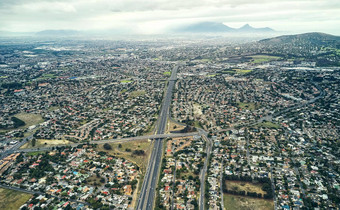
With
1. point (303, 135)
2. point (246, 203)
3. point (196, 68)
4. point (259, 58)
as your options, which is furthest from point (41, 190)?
point (259, 58)

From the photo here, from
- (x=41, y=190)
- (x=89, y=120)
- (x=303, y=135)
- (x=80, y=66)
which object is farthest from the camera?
(x=80, y=66)

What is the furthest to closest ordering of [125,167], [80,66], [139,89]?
1. [80,66]
2. [139,89]
3. [125,167]

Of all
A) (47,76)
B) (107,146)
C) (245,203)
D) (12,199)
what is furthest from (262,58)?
(12,199)

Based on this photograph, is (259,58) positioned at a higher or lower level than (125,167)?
higher

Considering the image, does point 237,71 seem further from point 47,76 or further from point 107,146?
point 47,76

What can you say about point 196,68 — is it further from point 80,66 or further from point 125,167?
point 125,167

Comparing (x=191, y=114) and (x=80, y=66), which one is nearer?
(x=191, y=114)

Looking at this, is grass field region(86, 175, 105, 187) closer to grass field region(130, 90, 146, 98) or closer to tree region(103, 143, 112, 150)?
tree region(103, 143, 112, 150)

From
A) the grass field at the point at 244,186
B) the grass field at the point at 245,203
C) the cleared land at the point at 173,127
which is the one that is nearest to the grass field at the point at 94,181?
the cleared land at the point at 173,127
